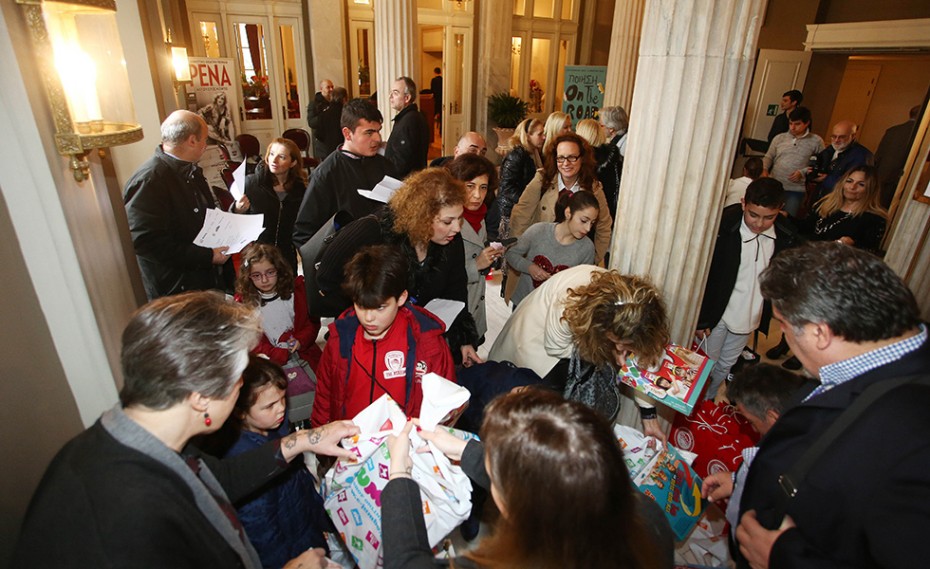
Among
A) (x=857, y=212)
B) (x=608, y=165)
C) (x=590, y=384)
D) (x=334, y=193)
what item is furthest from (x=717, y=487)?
(x=608, y=165)

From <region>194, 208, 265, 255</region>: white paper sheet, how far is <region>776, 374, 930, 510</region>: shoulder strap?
8.93 feet

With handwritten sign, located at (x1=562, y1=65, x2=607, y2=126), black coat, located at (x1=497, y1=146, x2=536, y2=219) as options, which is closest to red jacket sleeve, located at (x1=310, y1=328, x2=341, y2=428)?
black coat, located at (x1=497, y1=146, x2=536, y2=219)

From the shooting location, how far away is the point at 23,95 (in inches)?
53.6

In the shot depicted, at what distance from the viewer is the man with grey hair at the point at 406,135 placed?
5.01 meters

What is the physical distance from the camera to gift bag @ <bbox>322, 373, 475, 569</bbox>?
162 cm

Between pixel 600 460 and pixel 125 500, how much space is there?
968mm

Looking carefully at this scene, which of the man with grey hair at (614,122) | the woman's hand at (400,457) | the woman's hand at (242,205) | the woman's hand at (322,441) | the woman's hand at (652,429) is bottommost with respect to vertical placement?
the woman's hand at (652,429)

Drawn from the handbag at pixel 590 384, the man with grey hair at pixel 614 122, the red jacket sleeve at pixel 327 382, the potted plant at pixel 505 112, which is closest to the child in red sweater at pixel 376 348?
the red jacket sleeve at pixel 327 382

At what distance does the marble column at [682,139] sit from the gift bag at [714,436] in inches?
19.6

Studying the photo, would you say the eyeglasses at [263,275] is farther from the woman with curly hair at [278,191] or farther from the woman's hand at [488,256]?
the woman's hand at [488,256]

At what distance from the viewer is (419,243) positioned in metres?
2.74

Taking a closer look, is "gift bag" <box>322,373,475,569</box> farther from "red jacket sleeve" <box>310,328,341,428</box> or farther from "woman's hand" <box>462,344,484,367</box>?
"woman's hand" <box>462,344,484,367</box>

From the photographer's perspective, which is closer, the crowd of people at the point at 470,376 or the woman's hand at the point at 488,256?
the crowd of people at the point at 470,376

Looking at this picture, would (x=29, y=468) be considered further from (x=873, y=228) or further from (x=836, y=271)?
(x=873, y=228)
